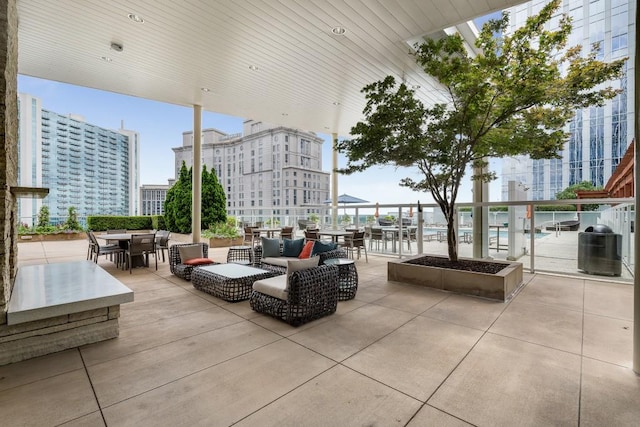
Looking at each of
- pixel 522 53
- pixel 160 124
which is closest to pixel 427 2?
pixel 522 53

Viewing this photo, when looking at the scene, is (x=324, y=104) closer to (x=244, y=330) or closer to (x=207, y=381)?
(x=244, y=330)

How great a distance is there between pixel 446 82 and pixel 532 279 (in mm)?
3592

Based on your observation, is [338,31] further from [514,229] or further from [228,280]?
[514,229]

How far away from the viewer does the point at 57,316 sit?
2525 mm

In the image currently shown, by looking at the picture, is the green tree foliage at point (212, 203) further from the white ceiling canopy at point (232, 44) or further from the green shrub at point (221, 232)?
the white ceiling canopy at point (232, 44)

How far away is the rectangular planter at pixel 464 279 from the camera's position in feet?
13.1

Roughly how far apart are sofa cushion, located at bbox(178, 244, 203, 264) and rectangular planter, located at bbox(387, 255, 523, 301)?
135 inches

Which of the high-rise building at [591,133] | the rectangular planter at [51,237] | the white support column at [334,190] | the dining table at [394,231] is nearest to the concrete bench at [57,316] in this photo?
the dining table at [394,231]

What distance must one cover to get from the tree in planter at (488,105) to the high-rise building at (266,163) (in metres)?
59.3

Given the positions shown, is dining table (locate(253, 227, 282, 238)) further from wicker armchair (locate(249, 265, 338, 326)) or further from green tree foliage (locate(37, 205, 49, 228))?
green tree foliage (locate(37, 205, 49, 228))

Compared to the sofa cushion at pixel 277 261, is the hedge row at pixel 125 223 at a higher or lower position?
higher

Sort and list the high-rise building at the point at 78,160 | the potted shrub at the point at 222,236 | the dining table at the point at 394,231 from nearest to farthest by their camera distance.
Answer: the dining table at the point at 394,231
the potted shrub at the point at 222,236
the high-rise building at the point at 78,160

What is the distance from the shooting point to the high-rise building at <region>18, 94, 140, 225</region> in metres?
19.9

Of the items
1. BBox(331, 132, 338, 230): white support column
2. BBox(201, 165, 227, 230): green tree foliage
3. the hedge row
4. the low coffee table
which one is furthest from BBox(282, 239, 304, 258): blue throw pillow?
the hedge row
